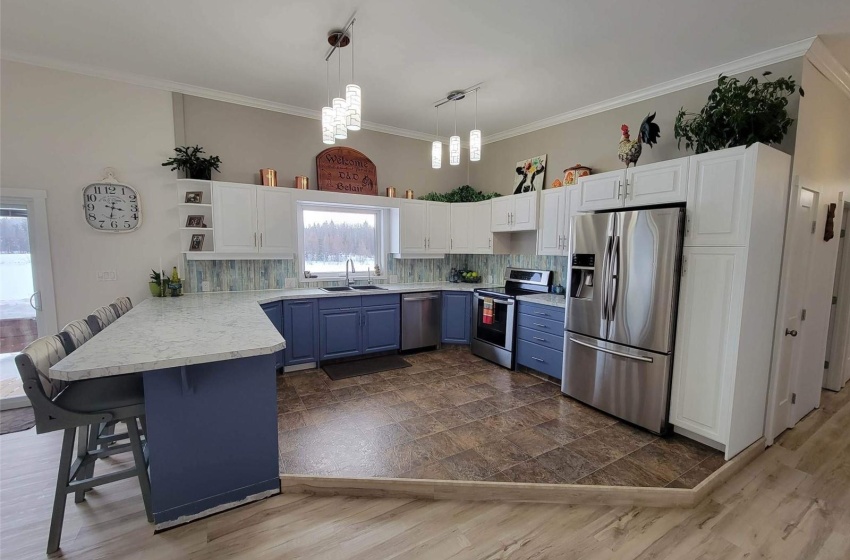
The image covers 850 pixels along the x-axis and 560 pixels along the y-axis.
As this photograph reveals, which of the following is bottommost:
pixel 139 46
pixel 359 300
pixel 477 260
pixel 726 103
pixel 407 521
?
pixel 407 521

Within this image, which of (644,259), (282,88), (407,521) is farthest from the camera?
(282,88)

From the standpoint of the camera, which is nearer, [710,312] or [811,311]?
[710,312]

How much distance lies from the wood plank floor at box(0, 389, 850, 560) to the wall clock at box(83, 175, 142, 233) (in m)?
2.08

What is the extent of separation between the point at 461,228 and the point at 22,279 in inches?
181

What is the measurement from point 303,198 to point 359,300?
4.43 ft

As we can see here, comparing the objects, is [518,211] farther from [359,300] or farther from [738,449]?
[738,449]

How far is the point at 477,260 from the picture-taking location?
18.1ft

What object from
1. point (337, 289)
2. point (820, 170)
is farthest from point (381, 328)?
point (820, 170)

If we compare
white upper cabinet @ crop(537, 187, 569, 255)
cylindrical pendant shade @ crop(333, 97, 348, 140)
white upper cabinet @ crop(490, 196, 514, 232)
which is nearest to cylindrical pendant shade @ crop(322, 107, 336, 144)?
cylindrical pendant shade @ crop(333, 97, 348, 140)

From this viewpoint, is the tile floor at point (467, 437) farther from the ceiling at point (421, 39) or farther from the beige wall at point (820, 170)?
the ceiling at point (421, 39)

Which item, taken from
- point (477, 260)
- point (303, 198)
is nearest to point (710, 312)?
point (477, 260)

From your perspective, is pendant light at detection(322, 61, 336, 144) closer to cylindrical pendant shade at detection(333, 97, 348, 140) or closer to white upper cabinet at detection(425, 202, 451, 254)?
cylindrical pendant shade at detection(333, 97, 348, 140)

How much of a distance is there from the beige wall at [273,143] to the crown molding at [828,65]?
3823 millimetres

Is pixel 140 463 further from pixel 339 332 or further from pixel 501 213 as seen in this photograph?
pixel 501 213
